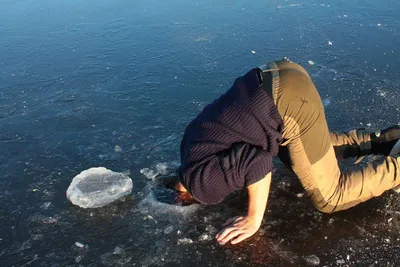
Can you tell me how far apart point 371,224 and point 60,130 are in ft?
8.68

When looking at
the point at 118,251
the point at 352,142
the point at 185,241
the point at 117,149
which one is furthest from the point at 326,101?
the point at 118,251

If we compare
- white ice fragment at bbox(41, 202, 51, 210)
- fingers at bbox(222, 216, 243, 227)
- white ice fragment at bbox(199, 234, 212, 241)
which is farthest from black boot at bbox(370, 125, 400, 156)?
white ice fragment at bbox(41, 202, 51, 210)

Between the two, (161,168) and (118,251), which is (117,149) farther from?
(118,251)

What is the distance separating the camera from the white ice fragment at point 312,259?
6.65 feet

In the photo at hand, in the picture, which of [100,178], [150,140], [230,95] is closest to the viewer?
[230,95]

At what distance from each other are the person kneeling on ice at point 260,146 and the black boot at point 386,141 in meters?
0.42

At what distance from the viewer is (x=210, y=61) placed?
452cm

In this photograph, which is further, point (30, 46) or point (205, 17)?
point (205, 17)

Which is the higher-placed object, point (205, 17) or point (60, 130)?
point (205, 17)

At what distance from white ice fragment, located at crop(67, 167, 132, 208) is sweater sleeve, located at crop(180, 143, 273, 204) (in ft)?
2.50

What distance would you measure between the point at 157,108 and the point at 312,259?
213 centimetres

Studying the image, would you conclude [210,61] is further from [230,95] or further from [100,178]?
[230,95]

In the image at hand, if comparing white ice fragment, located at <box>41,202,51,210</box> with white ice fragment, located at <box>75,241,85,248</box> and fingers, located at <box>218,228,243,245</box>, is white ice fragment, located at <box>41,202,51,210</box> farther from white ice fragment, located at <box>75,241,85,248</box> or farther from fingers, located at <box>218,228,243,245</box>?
fingers, located at <box>218,228,243,245</box>

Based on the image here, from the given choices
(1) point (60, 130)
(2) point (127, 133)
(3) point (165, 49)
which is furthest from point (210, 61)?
(1) point (60, 130)
